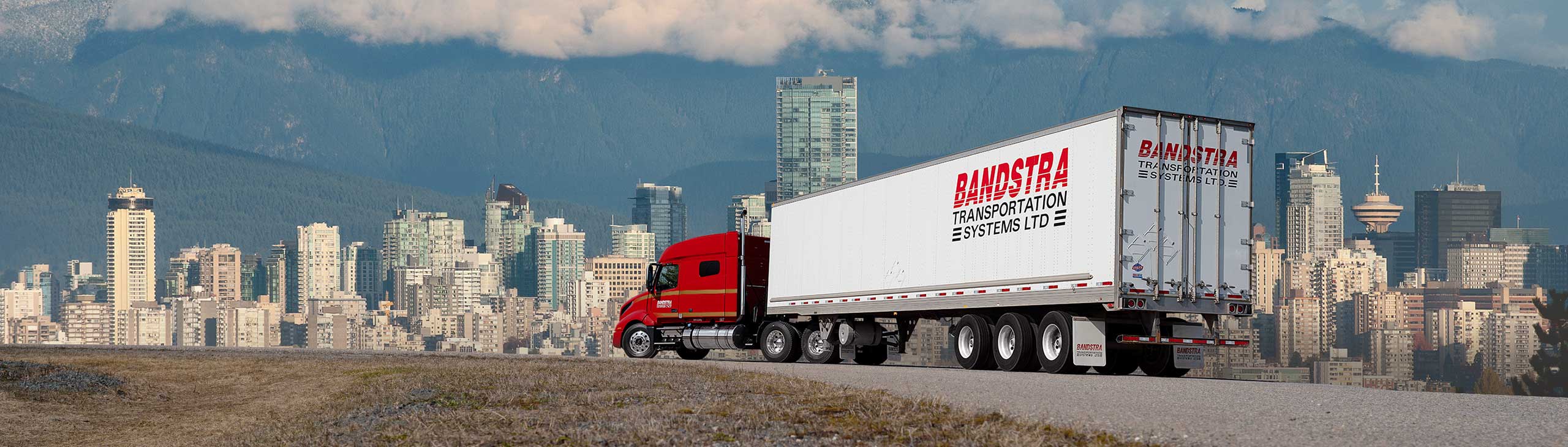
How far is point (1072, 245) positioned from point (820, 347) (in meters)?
9.90

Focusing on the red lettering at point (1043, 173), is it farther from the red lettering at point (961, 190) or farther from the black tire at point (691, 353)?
the black tire at point (691, 353)

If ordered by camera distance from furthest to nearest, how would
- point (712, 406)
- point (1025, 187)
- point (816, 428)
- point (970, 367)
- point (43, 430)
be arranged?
point (970, 367) → point (1025, 187) → point (43, 430) → point (712, 406) → point (816, 428)

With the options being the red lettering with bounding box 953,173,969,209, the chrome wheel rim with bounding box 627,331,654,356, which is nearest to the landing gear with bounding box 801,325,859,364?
the chrome wheel rim with bounding box 627,331,654,356

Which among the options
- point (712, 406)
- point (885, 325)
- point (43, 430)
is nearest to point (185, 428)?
point (43, 430)

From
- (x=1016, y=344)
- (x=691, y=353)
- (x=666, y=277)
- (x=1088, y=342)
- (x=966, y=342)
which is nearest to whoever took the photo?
(x=1088, y=342)

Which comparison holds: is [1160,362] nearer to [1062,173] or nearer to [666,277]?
[1062,173]

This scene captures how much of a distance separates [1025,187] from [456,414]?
14.2 m

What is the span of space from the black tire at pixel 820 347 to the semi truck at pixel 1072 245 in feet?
4.14

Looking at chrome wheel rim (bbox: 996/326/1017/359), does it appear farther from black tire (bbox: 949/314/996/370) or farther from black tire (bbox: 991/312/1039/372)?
black tire (bbox: 949/314/996/370)

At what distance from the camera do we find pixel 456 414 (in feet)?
53.2

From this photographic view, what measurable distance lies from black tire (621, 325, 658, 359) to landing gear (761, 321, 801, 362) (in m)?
4.14

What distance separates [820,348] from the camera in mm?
35500

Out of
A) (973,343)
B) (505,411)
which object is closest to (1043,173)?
(973,343)

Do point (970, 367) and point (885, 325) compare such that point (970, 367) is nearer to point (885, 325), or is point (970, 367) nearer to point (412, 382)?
point (885, 325)
